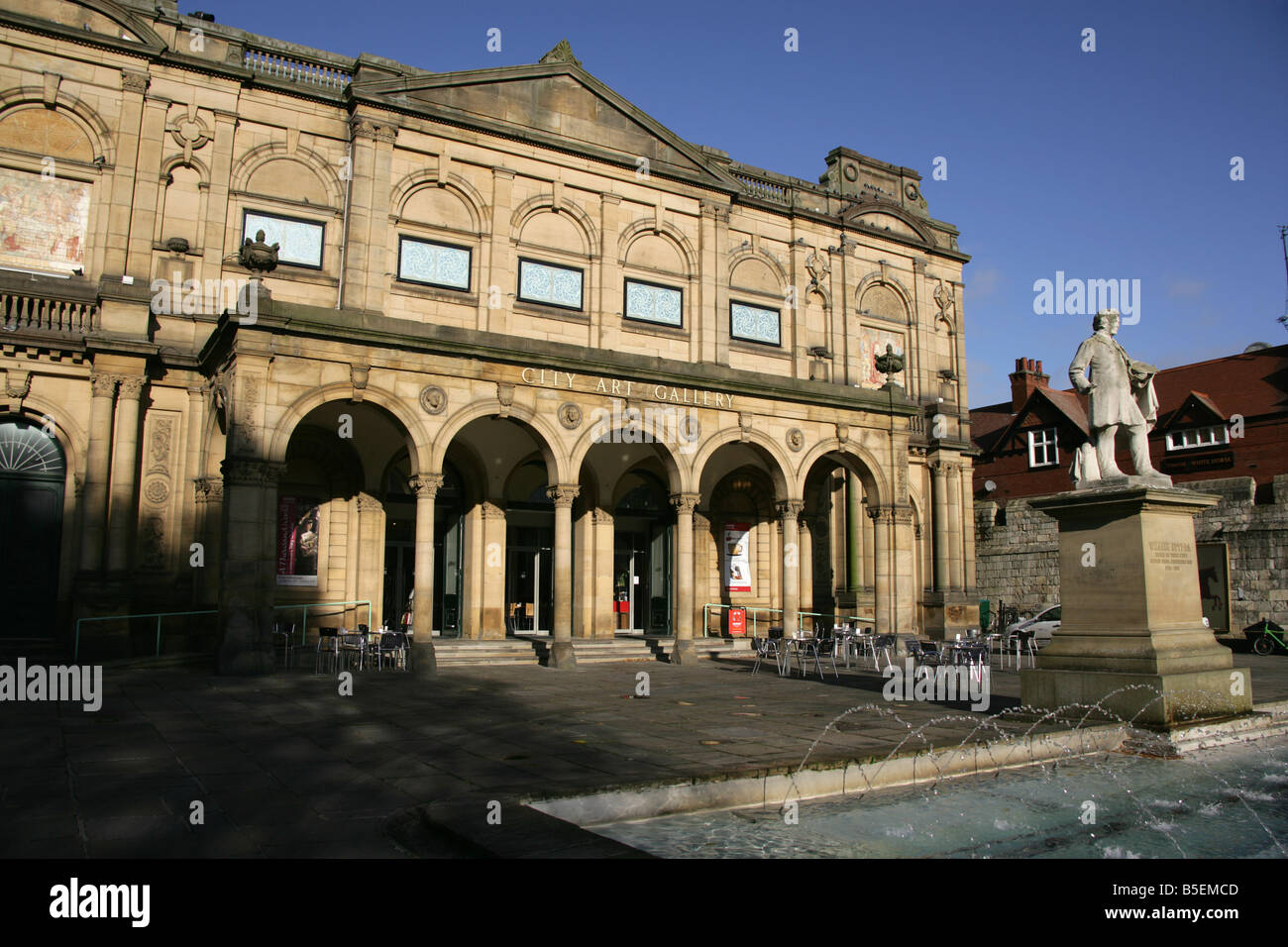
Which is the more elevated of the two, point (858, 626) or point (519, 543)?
point (519, 543)

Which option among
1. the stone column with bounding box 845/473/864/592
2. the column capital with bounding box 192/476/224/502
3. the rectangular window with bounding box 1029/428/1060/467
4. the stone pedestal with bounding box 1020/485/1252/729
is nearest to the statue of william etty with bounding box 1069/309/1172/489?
the stone pedestal with bounding box 1020/485/1252/729

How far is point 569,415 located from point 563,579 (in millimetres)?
3374

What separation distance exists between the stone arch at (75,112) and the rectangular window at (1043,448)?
35.6 meters

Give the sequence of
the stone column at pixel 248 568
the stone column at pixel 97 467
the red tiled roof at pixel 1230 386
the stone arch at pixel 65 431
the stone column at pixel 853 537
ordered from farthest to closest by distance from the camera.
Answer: the red tiled roof at pixel 1230 386, the stone column at pixel 853 537, the stone arch at pixel 65 431, the stone column at pixel 97 467, the stone column at pixel 248 568

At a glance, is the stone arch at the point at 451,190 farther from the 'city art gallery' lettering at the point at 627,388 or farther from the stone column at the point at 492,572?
the stone column at the point at 492,572

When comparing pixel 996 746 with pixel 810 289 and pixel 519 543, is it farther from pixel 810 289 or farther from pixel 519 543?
pixel 810 289

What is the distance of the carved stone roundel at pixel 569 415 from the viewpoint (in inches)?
725

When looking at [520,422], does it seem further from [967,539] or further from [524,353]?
[967,539]

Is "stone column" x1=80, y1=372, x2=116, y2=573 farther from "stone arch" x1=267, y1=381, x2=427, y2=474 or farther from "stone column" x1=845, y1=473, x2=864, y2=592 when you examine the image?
"stone column" x1=845, y1=473, x2=864, y2=592

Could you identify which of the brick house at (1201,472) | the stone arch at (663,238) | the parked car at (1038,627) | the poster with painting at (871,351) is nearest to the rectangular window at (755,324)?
the stone arch at (663,238)

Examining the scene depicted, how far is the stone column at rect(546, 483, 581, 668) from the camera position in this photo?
1777 centimetres

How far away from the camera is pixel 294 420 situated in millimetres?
15695
